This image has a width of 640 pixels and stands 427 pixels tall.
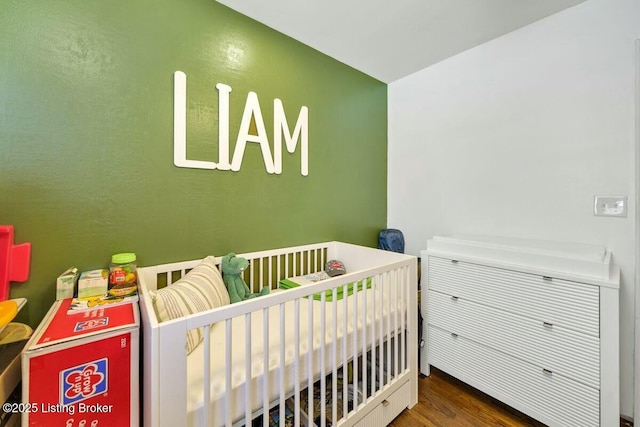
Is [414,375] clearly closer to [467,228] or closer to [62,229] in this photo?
[467,228]

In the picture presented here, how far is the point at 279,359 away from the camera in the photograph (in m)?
1.04

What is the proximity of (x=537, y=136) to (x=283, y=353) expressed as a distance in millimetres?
2047

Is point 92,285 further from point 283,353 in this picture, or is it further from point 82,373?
point 283,353

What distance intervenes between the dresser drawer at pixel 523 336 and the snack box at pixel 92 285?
6.17 feet

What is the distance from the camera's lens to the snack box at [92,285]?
3.60ft

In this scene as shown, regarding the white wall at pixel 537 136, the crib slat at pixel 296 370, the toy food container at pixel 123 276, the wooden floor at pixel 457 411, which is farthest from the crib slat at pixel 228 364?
the white wall at pixel 537 136

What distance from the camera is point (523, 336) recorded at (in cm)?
145

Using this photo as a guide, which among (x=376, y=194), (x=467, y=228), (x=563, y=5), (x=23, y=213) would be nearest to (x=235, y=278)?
(x=23, y=213)

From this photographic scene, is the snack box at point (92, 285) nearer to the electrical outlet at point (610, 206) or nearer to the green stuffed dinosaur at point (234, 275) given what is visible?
the green stuffed dinosaur at point (234, 275)

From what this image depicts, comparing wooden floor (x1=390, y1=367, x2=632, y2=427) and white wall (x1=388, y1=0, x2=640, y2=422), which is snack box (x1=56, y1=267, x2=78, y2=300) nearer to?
Result: wooden floor (x1=390, y1=367, x2=632, y2=427)

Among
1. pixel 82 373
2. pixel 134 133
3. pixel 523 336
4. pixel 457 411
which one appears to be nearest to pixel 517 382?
pixel 523 336

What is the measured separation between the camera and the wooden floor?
1481 mm

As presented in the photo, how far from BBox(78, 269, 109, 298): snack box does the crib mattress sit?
1.60 ft

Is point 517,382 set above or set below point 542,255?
below
